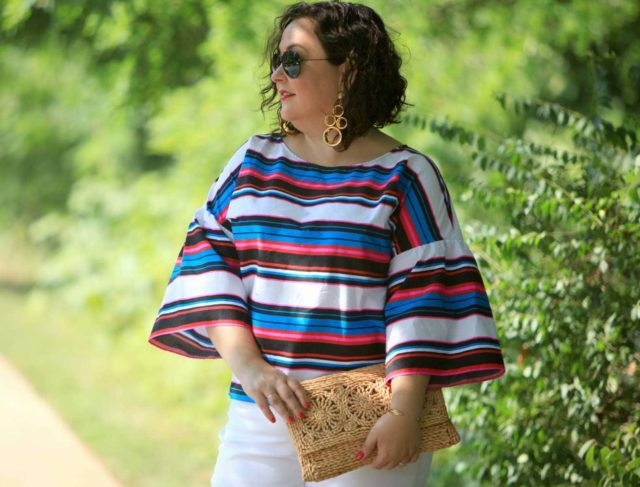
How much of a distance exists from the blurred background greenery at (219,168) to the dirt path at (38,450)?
0.18 metres

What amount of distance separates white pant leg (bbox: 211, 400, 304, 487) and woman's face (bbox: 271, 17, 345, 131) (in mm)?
654

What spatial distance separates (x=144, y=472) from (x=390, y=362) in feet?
12.4

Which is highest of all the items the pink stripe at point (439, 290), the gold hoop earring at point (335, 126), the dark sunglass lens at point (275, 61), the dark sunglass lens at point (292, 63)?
the dark sunglass lens at point (292, 63)

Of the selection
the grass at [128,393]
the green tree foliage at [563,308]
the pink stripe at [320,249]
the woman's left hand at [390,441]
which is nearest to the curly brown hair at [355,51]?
the pink stripe at [320,249]

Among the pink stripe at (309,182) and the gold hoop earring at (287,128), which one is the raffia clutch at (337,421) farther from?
the gold hoop earring at (287,128)

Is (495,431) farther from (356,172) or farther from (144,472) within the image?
(144,472)

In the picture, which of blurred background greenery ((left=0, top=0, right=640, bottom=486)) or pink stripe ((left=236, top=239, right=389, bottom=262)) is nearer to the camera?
pink stripe ((left=236, top=239, right=389, bottom=262))

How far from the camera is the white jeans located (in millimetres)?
2020

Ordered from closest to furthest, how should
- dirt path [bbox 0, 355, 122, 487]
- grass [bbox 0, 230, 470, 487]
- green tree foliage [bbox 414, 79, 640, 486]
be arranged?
1. green tree foliage [bbox 414, 79, 640, 486]
2. dirt path [bbox 0, 355, 122, 487]
3. grass [bbox 0, 230, 470, 487]

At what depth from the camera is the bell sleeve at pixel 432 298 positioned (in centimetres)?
203

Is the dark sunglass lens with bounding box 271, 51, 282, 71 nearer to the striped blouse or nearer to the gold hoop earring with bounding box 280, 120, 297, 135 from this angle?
the gold hoop earring with bounding box 280, 120, 297, 135

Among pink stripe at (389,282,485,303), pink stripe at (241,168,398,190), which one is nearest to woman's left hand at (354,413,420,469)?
pink stripe at (389,282,485,303)

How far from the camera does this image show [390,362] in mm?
2020

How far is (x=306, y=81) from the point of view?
6.98ft
